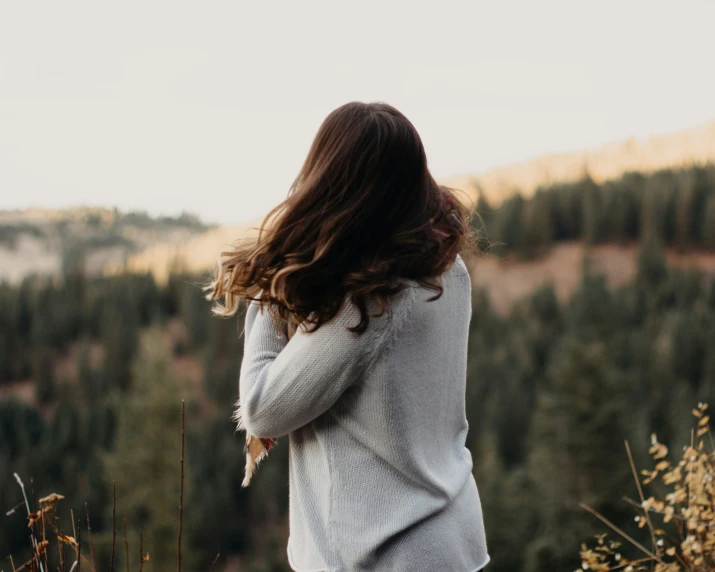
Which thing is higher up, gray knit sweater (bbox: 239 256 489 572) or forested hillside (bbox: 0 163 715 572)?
gray knit sweater (bbox: 239 256 489 572)

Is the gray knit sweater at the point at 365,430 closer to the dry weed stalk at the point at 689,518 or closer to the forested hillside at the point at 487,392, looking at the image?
the forested hillside at the point at 487,392

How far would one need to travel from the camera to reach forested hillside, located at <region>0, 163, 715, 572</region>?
67.2 feet

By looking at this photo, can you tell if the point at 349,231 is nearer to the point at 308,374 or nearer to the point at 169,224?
the point at 308,374

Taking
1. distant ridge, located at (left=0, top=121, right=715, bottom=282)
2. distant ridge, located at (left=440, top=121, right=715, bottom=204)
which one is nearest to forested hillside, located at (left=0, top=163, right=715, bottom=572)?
distant ridge, located at (left=0, top=121, right=715, bottom=282)

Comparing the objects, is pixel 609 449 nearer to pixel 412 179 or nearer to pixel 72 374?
pixel 412 179

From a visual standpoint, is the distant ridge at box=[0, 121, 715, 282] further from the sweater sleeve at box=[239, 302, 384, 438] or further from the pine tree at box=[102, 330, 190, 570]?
the sweater sleeve at box=[239, 302, 384, 438]

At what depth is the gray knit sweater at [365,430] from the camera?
1.28 metres

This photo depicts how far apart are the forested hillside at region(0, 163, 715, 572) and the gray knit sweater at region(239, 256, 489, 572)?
460 mm

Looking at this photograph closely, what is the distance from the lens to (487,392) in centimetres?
3744

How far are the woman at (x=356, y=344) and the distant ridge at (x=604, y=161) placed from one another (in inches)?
4088

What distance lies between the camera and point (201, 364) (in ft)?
188

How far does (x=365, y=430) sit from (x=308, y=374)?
146 mm

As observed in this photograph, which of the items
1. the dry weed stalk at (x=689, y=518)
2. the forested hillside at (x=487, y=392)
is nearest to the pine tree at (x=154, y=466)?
the forested hillside at (x=487, y=392)

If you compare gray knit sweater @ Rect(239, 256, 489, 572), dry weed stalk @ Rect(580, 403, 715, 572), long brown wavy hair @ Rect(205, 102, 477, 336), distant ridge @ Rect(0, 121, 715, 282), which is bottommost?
distant ridge @ Rect(0, 121, 715, 282)
